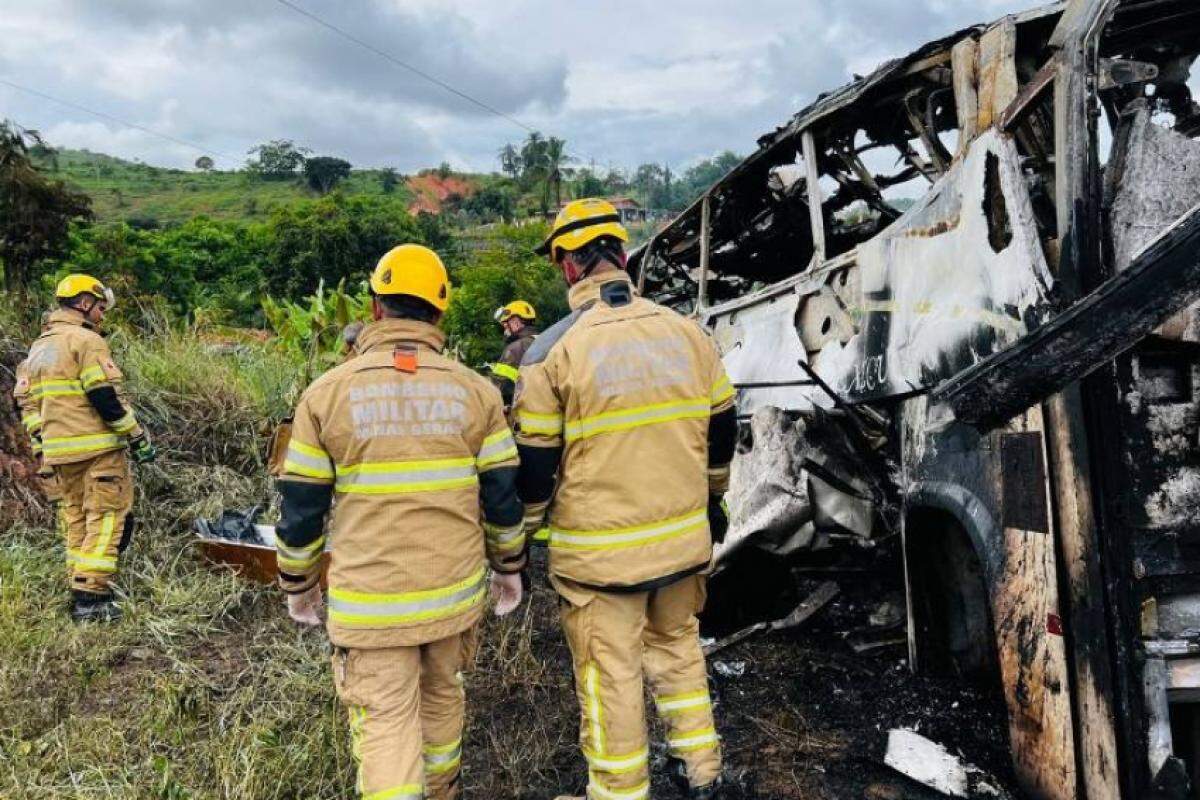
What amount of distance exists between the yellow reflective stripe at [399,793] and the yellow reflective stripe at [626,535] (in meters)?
0.73

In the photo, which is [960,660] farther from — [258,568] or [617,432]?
[258,568]

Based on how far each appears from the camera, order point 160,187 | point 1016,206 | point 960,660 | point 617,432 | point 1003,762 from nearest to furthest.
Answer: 1. point 1016,206
2. point 617,432
3. point 1003,762
4. point 960,660
5. point 160,187

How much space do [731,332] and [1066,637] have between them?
2.70 m

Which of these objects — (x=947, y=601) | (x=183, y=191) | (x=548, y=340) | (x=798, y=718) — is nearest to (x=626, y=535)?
(x=548, y=340)

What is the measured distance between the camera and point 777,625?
337 cm

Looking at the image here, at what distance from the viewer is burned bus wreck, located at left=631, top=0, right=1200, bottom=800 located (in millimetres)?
1703

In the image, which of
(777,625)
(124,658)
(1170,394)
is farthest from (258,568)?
(1170,394)

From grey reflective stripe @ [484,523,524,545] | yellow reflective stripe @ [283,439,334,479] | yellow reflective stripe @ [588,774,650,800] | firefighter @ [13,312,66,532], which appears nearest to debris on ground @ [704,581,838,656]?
yellow reflective stripe @ [588,774,650,800]

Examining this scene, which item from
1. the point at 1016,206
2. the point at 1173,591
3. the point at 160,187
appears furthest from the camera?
the point at 160,187

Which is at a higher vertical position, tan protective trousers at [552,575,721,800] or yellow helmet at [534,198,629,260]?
yellow helmet at [534,198,629,260]

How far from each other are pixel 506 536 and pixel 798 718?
1.38 metres

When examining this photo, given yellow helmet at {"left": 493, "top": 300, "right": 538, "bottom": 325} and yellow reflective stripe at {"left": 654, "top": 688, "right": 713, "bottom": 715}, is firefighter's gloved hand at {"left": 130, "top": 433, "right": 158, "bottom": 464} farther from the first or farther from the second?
yellow reflective stripe at {"left": 654, "top": 688, "right": 713, "bottom": 715}

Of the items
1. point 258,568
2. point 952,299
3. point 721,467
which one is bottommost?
point 258,568

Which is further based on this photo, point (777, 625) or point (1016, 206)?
point (777, 625)
